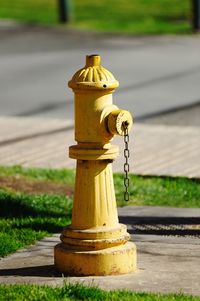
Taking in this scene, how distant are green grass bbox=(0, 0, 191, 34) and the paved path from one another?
785 cm

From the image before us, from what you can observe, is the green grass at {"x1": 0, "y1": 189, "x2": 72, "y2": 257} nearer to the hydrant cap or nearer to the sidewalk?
the sidewalk

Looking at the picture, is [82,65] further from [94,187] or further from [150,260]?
[94,187]

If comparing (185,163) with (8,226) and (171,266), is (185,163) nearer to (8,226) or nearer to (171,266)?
(8,226)

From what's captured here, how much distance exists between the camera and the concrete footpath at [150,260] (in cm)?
703

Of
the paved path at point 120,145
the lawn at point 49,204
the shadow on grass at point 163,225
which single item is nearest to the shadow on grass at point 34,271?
the lawn at point 49,204

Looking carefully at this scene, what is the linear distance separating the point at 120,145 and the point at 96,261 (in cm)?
510

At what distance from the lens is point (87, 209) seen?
7.24 m

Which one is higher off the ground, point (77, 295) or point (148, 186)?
point (77, 295)

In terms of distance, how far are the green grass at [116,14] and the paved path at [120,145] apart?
309 inches

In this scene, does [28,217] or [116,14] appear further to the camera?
[116,14]

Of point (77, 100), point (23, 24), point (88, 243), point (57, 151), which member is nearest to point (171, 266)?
point (88, 243)

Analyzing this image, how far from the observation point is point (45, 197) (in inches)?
379

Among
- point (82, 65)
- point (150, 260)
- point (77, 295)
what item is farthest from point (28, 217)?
point (82, 65)

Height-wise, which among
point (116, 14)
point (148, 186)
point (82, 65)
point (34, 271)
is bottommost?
point (148, 186)
